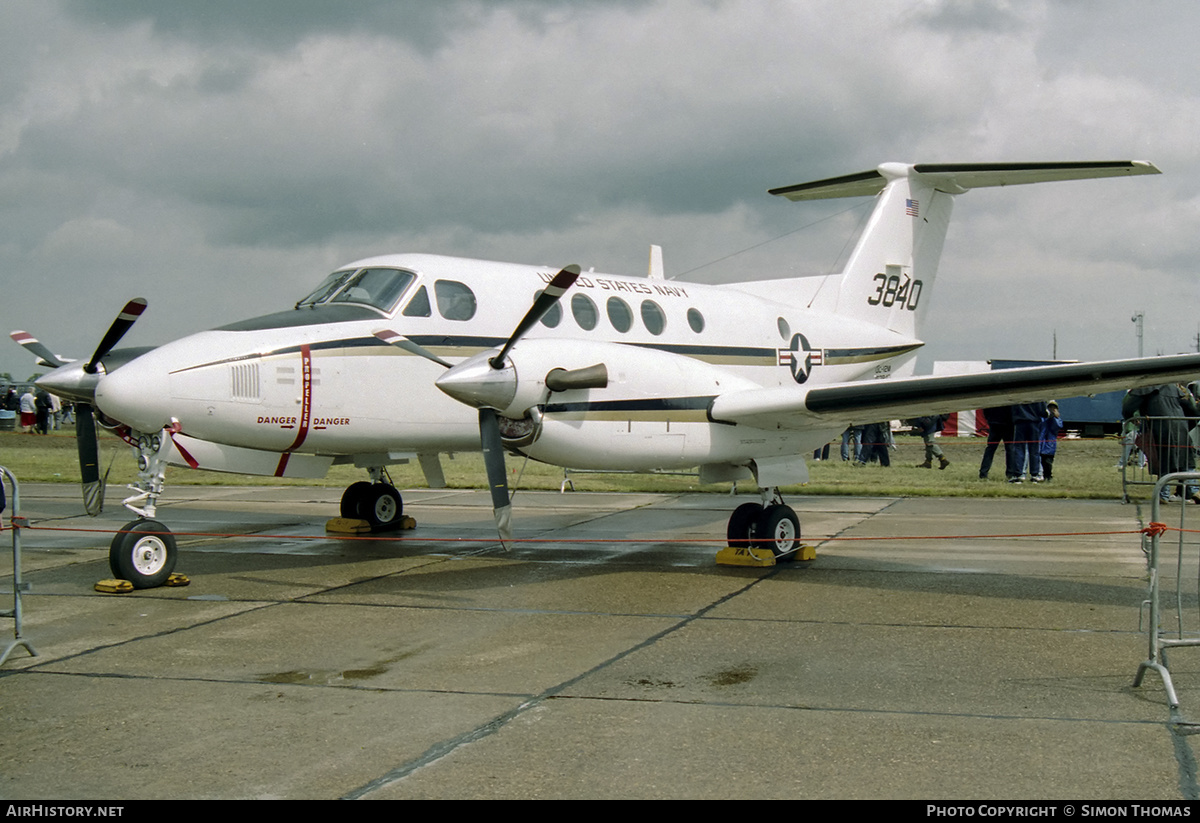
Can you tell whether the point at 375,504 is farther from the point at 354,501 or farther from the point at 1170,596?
the point at 1170,596

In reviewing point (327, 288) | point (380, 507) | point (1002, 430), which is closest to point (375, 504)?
point (380, 507)

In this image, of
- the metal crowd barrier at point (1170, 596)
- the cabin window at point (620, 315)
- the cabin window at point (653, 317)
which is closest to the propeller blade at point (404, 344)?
the cabin window at point (620, 315)

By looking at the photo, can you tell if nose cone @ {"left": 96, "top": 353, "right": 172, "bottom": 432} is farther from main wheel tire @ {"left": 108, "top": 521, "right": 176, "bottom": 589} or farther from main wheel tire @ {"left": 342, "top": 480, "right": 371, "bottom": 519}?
main wheel tire @ {"left": 342, "top": 480, "right": 371, "bottom": 519}

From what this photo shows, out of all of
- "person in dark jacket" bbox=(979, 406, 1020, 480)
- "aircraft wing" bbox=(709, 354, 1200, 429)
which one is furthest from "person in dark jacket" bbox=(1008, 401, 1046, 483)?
"aircraft wing" bbox=(709, 354, 1200, 429)

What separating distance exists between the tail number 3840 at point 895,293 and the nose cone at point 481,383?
8158 mm

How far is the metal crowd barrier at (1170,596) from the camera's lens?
5527 mm

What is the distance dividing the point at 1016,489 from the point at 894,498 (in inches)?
99.2

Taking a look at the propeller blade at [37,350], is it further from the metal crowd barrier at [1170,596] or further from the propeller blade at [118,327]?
the metal crowd barrier at [1170,596]

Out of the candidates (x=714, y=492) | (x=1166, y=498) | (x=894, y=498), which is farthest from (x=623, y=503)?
(x=1166, y=498)

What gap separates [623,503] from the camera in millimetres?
17047

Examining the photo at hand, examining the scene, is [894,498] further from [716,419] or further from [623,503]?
[716,419]

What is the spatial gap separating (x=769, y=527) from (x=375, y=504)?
5.29 metres

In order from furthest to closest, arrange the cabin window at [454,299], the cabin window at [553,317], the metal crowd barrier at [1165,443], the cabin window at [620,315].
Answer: the metal crowd barrier at [1165,443] < the cabin window at [620,315] < the cabin window at [553,317] < the cabin window at [454,299]

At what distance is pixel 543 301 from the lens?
895 cm
